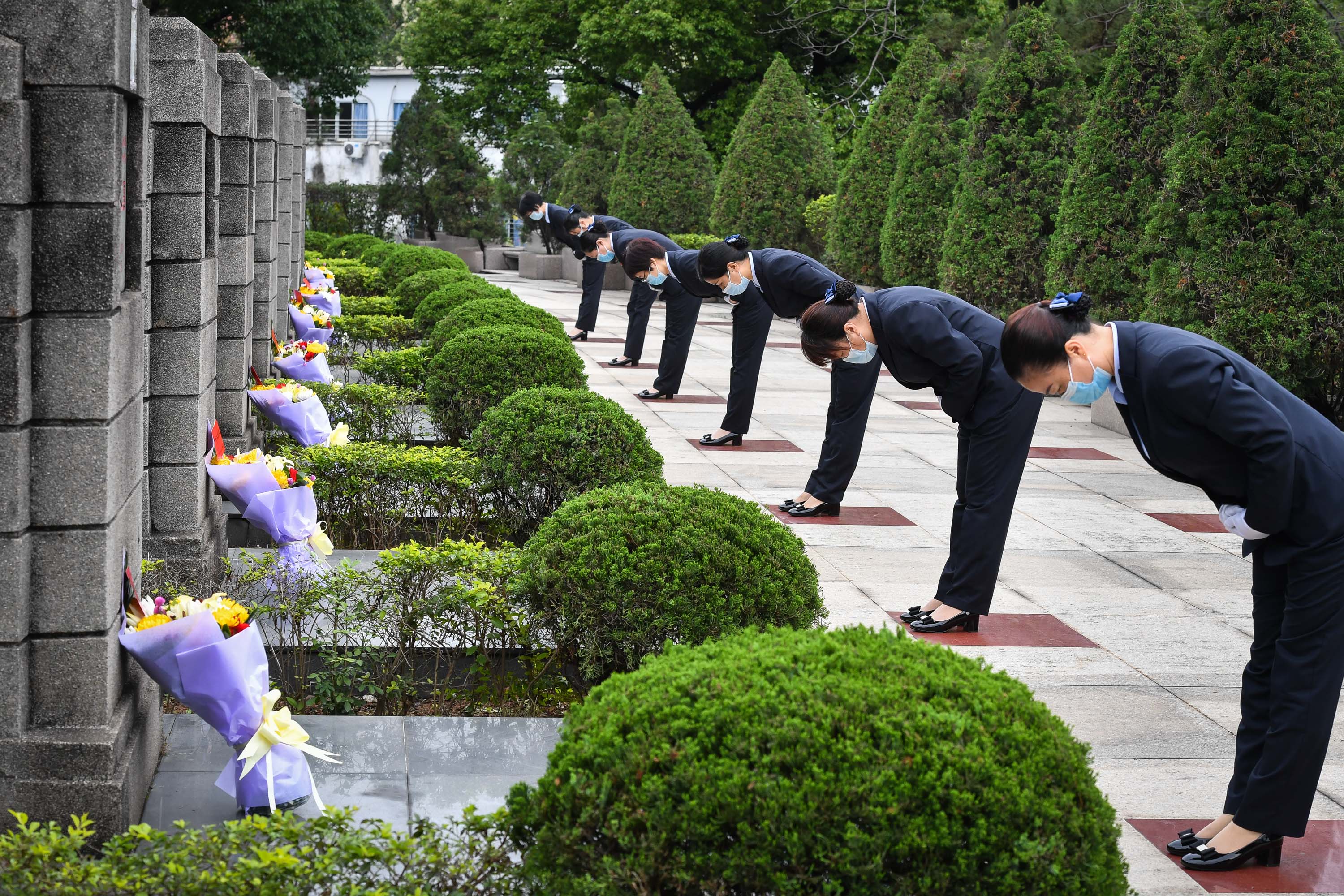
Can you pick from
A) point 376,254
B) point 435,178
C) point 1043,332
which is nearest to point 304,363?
point 1043,332

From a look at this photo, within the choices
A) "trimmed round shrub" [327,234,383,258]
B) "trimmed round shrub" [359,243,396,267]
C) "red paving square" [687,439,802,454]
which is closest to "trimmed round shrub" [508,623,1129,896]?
"red paving square" [687,439,802,454]

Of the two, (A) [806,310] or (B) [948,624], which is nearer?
(B) [948,624]

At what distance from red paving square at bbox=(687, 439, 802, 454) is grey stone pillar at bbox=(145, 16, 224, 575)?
15.6ft

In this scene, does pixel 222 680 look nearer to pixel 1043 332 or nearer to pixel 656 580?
pixel 656 580

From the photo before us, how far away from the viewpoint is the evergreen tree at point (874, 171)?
1817cm

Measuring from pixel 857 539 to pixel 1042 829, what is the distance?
189 inches

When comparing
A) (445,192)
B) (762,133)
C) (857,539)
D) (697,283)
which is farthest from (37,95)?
(445,192)

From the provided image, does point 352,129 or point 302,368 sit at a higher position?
point 352,129

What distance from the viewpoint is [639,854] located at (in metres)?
2.50

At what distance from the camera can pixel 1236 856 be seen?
12.0 ft

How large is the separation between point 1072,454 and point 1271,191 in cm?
237

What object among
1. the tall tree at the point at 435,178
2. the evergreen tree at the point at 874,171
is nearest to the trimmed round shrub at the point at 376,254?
the evergreen tree at the point at 874,171

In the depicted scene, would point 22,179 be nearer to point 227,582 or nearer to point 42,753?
point 42,753

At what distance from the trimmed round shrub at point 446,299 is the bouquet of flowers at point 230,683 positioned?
26.6 feet
